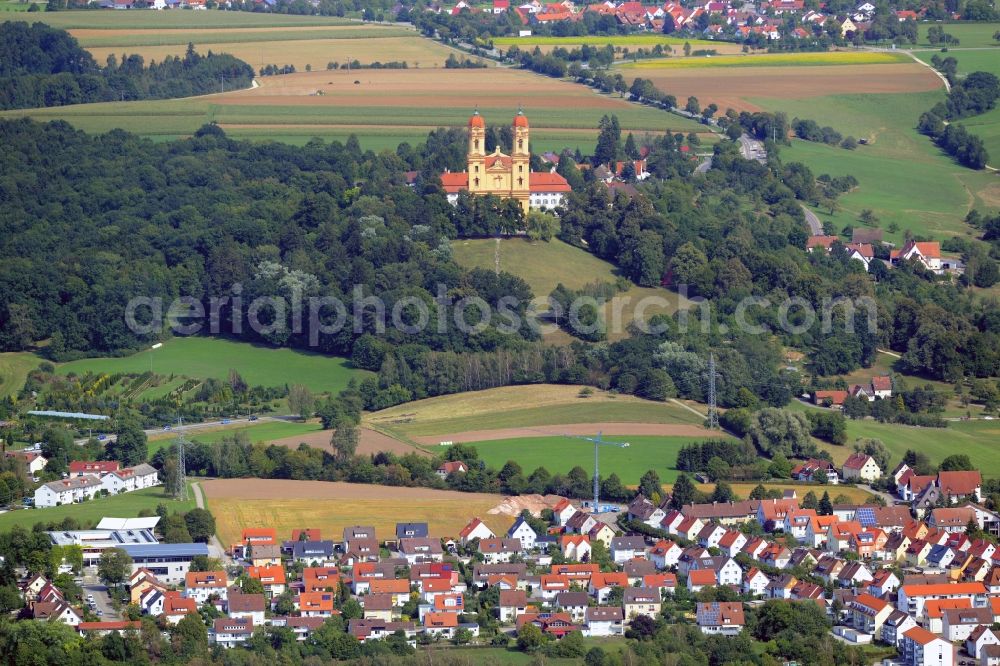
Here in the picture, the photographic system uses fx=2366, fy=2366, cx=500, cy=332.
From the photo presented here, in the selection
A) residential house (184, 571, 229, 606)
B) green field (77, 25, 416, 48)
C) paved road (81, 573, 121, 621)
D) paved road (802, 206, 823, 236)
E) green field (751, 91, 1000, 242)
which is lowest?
paved road (81, 573, 121, 621)

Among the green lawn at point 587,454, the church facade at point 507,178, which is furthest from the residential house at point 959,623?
the church facade at point 507,178

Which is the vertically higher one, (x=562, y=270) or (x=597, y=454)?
(x=562, y=270)

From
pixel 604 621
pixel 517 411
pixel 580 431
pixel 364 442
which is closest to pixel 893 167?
pixel 517 411

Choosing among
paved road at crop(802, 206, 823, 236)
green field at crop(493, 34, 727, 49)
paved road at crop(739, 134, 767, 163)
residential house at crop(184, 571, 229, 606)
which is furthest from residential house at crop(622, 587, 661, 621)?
green field at crop(493, 34, 727, 49)

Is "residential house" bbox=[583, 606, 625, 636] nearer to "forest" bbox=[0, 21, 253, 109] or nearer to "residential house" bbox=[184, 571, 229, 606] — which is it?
"residential house" bbox=[184, 571, 229, 606]

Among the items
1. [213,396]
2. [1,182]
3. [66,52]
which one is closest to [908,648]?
[213,396]

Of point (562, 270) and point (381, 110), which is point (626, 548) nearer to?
point (562, 270)

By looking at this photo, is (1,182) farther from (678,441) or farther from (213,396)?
(678,441)

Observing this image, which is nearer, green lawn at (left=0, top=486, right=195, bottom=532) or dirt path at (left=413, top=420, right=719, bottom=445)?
green lawn at (left=0, top=486, right=195, bottom=532)
